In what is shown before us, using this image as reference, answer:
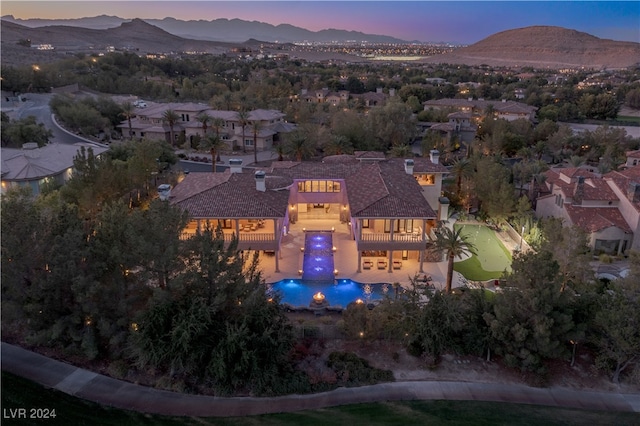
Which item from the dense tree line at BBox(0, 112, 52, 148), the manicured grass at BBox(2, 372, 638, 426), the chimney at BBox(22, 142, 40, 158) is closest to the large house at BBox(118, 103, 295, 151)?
the dense tree line at BBox(0, 112, 52, 148)

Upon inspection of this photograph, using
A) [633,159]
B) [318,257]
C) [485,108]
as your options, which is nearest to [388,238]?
[318,257]

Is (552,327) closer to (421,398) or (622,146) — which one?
(421,398)

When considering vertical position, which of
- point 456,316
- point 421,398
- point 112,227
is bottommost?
point 421,398

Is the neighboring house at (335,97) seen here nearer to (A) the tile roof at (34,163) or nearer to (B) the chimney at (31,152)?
(B) the chimney at (31,152)

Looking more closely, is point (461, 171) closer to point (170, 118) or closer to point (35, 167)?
point (35, 167)

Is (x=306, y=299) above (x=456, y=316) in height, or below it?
below

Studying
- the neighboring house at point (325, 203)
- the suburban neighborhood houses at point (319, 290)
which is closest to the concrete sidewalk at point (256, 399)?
the suburban neighborhood houses at point (319, 290)

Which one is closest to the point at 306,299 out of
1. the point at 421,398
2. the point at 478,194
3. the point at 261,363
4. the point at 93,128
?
the point at 261,363
